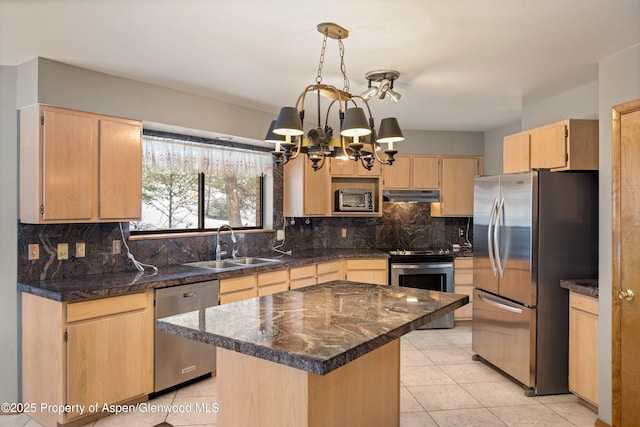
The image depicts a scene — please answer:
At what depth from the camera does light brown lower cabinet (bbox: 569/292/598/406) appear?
9.77ft

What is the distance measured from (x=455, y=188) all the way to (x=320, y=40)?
3.50 meters

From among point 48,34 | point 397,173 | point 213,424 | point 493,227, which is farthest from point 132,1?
point 397,173

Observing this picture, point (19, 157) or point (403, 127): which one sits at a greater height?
point (403, 127)

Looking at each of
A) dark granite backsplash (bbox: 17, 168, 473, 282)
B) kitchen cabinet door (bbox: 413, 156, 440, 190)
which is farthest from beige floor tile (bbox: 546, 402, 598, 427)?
kitchen cabinet door (bbox: 413, 156, 440, 190)

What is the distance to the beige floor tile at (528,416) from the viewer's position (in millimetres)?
2869

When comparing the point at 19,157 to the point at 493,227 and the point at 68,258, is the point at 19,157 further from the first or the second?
the point at 493,227

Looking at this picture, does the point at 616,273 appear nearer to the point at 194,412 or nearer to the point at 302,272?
the point at 302,272

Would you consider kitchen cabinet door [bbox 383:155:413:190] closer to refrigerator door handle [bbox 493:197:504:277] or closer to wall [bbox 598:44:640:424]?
refrigerator door handle [bbox 493:197:504:277]

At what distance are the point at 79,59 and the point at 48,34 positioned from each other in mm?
409

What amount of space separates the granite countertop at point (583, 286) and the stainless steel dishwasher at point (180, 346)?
8.98 ft

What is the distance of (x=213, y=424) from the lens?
112 inches

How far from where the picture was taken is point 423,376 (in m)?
3.67

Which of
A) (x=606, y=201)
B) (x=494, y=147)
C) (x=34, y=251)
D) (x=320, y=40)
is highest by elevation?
(x=320, y=40)

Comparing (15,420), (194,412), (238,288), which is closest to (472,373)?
(238,288)
